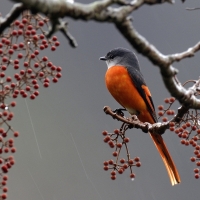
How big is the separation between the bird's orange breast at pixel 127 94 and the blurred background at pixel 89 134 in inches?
506

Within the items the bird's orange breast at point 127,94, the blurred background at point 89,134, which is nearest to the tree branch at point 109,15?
the bird's orange breast at point 127,94

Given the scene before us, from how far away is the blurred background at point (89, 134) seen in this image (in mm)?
20188

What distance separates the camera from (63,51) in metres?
28.0

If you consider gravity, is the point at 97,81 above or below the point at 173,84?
above

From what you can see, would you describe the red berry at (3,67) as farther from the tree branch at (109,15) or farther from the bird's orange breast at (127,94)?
the bird's orange breast at (127,94)

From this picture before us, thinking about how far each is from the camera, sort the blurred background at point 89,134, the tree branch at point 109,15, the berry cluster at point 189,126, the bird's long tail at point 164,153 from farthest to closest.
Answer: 1. the blurred background at point 89,134
2. the bird's long tail at point 164,153
3. the berry cluster at point 189,126
4. the tree branch at point 109,15

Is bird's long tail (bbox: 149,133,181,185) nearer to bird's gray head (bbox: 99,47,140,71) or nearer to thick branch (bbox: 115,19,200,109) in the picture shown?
bird's gray head (bbox: 99,47,140,71)

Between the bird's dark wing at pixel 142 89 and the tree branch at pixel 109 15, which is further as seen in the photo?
the bird's dark wing at pixel 142 89

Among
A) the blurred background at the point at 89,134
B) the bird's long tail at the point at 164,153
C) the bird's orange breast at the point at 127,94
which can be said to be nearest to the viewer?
the bird's long tail at the point at 164,153

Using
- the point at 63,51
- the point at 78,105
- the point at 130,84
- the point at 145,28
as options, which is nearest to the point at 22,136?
the point at 78,105

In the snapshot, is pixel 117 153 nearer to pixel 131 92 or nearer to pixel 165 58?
pixel 165 58

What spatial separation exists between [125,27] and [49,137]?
808 inches

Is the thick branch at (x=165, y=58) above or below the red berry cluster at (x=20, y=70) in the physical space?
below

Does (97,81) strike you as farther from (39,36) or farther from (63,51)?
(39,36)
